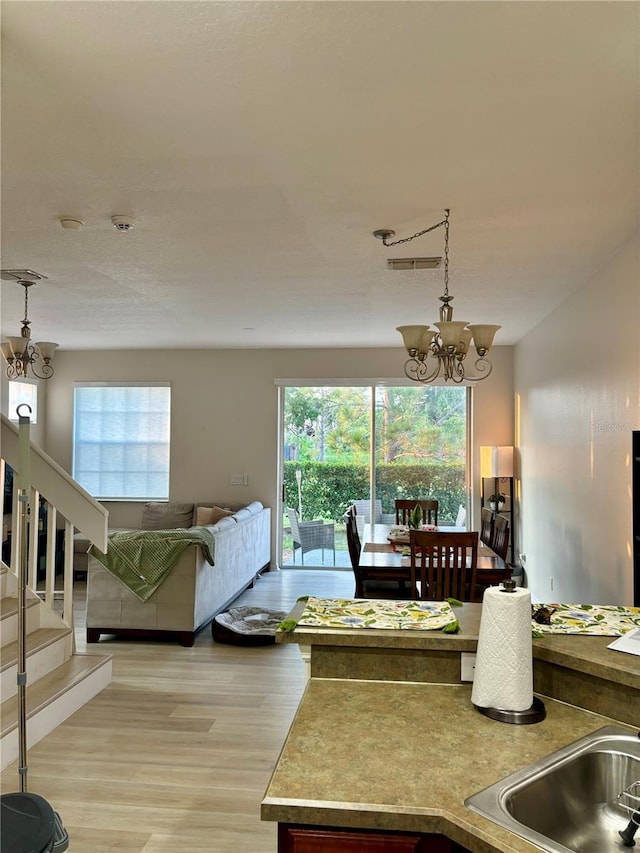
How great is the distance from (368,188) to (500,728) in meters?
2.18

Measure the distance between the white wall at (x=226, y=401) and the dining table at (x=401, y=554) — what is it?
2.55 metres

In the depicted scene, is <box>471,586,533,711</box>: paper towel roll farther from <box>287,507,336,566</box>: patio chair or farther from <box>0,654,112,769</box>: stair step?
<box>287,507,336,566</box>: patio chair

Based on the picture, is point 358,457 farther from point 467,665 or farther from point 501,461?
point 467,665

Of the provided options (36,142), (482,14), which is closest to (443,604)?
(482,14)

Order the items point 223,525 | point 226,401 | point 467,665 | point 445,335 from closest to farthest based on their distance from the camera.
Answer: point 467,665 < point 445,335 < point 223,525 < point 226,401

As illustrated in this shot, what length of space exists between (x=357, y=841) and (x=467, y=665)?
667 millimetres

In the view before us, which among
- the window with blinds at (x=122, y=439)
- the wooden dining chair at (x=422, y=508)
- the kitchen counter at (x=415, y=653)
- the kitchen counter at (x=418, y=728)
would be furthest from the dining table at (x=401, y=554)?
the window with blinds at (x=122, y=439)

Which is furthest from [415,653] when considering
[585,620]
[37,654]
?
[37,654]

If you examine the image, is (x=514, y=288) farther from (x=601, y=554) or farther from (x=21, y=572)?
(x=21, y=572)

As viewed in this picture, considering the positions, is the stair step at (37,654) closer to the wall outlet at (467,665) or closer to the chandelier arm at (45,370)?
the chandelier arm at (45,370)

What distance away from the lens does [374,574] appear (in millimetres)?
4016

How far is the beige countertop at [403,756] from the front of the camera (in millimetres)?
1172

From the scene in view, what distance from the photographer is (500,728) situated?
4.99ft

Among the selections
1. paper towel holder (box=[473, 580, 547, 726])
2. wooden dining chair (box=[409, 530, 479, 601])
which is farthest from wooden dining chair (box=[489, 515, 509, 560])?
paper towel holder (box=[473, 580, 547, 726])
